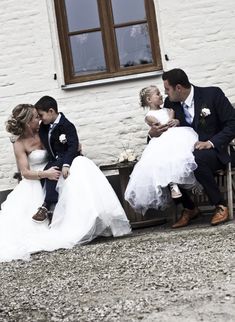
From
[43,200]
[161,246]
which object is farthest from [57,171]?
[161,246]

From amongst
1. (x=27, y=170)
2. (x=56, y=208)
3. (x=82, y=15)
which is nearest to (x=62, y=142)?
(x=27, y=170)

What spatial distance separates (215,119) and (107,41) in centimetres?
205

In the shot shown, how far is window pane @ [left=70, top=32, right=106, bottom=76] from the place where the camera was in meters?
7.40

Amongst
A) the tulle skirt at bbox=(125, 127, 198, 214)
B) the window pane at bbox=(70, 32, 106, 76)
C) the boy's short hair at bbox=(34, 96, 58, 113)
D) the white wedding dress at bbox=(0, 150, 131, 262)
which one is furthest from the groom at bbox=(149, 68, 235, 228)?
the window pane at bbox=(70, 32, 106, 76)

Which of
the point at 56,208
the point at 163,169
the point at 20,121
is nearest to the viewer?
the point at 163,169

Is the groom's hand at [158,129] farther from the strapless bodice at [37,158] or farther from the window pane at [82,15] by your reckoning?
the window pane at [82,15]

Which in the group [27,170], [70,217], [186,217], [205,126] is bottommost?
[186,217]

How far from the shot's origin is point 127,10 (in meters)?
7.39

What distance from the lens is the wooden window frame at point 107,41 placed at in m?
7.30

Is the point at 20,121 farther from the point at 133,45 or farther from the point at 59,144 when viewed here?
the point at 133,45

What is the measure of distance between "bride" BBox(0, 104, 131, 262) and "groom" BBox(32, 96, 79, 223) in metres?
0.07

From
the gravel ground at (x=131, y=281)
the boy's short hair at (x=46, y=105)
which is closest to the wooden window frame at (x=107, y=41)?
the boy's short hair at (x=46, y=105)

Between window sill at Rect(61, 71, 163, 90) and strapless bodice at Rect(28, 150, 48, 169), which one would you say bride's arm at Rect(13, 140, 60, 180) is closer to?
strapless bodice at Rect(28, 150, 48, 169)

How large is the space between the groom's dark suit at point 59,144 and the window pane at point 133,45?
155 cm
